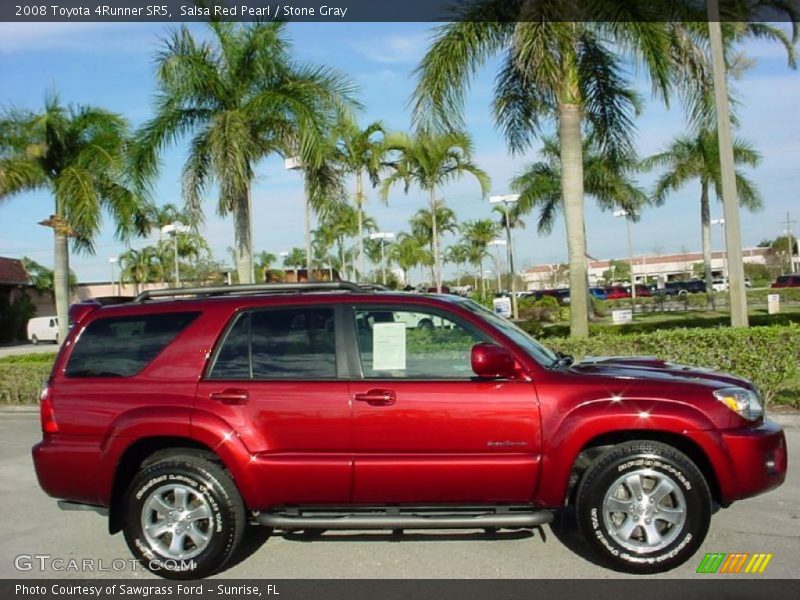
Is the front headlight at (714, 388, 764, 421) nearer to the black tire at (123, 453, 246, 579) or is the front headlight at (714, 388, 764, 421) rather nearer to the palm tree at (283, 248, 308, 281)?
the black tire at (123, 453, 246, 579)

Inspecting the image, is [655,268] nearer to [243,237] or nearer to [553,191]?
[553,191]

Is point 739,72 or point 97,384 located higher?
point 739,72

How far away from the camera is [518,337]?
17.4 ft

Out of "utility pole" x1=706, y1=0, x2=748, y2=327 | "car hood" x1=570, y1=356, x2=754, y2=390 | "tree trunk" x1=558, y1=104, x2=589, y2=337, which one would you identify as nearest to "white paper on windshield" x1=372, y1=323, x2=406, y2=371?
"car hood" x1=570, y1=356, x2=754, y2=390

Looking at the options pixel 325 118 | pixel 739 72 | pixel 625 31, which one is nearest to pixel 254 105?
pixel 325 118

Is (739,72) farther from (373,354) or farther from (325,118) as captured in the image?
(373,354)

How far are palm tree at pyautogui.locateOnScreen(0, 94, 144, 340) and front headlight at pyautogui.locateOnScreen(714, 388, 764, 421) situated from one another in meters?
15.1

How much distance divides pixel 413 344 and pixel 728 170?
911 cm

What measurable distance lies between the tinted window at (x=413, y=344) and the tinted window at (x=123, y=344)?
120 cm

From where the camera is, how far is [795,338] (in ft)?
32.8

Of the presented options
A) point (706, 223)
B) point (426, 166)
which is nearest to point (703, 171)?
point (706, 223)

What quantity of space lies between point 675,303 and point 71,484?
38.2m

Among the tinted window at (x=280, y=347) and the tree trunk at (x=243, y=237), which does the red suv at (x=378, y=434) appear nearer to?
the tinted window at (x=280, y=347)
